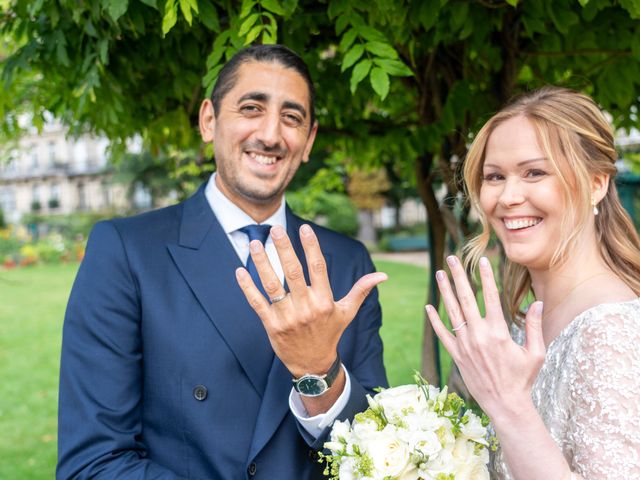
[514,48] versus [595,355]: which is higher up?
[514,48]

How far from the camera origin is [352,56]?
2459 millimetres

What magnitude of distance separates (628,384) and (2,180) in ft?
233

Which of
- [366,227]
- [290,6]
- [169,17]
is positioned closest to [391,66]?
[290,6]

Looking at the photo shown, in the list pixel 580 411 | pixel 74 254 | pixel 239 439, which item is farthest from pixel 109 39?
pixel 74 254

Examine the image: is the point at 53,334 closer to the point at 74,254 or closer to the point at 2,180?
the point at 74,254

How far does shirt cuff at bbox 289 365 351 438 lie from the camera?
216 cm

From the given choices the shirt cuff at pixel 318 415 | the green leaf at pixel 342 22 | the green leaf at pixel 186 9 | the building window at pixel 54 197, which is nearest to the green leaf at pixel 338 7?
the green leaf at pixel 342 22

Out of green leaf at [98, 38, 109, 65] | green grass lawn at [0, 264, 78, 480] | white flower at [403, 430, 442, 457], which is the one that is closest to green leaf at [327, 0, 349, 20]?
green leaf at [98, 38, 109, 65]

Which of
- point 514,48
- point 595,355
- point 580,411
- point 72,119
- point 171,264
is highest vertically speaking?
point 514,48

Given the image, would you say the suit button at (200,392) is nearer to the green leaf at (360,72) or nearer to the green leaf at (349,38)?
the green leaf at (360,72)

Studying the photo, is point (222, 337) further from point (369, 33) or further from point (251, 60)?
point (369, 33)

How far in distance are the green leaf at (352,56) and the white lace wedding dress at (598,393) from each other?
3.87 feet

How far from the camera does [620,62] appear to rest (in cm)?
334

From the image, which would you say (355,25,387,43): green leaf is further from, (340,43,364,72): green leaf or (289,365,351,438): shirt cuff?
(289,365,351,438): shirt cuff
